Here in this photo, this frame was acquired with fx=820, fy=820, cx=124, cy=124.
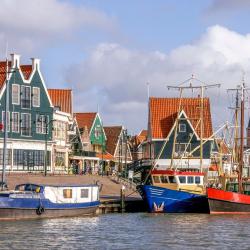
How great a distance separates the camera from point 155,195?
69812 millimetres

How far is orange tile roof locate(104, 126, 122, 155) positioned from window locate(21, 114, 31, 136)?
1783 inches

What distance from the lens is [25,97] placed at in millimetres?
91000

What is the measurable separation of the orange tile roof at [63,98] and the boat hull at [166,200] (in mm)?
36031

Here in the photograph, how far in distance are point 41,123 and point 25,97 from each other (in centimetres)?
400

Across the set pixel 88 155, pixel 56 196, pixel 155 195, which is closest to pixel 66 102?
pixel 88 155

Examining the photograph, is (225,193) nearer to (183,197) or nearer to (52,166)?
(183,197)

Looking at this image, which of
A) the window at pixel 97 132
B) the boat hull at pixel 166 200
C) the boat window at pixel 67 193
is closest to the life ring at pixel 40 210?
the boat window at pixel 67 193

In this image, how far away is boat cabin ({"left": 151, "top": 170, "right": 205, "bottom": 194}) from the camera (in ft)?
238

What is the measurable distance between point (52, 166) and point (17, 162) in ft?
21.7

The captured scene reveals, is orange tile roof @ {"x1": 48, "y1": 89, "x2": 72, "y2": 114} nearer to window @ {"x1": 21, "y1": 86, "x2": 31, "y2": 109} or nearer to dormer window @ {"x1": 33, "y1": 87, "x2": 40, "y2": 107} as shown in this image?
dormer window @ {"x1": 33, "y1": 87, "x2": 40, "y2": 107}

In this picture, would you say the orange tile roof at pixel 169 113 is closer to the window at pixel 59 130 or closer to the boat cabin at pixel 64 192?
the window at pixel 59 130

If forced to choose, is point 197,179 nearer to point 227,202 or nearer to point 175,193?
point 175,193

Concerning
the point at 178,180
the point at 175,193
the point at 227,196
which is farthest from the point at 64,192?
the point at 227,196

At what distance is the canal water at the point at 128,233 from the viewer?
45781 mm
